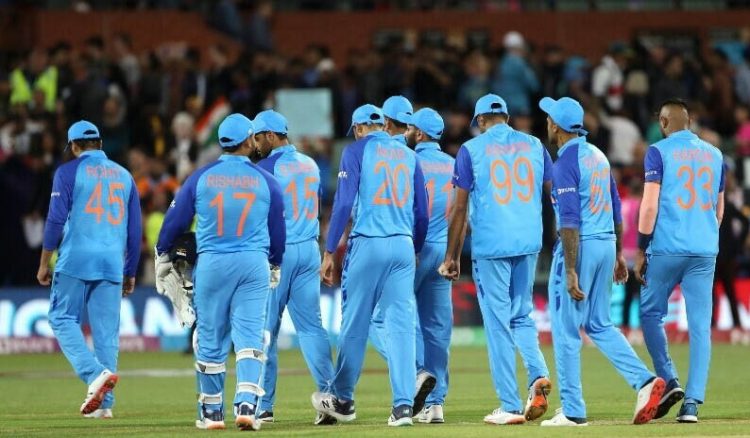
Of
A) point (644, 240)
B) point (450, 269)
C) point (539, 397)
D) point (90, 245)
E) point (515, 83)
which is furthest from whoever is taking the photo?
point (515, 83)

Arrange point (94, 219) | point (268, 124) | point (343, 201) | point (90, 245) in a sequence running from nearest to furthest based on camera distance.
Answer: point (343, 201)
point (268, 124)
point (90, 245)
point (94, 219)

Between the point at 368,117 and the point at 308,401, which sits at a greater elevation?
the point at 368,117

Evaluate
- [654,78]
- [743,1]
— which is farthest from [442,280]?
[743,1]

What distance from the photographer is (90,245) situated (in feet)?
53.9

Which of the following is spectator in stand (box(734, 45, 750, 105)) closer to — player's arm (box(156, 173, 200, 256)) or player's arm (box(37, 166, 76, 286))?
player's arm (box(37, 166, 76, 286))

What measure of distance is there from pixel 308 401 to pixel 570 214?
486 centimetres

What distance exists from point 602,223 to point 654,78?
17628 millimetres

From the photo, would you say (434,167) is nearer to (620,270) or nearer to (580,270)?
(620,270)

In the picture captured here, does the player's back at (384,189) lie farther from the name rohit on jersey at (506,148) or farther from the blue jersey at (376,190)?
the name rohit on jersey at (506,148)

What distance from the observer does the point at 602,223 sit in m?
14.6

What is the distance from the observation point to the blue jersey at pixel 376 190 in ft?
48.2

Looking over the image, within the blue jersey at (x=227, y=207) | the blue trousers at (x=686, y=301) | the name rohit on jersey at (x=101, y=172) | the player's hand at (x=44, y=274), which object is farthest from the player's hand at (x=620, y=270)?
the player's hand at (x=44, y=274)

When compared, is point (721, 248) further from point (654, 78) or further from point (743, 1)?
point (743, 1)

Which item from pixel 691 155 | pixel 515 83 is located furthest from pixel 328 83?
pixel 691 155
